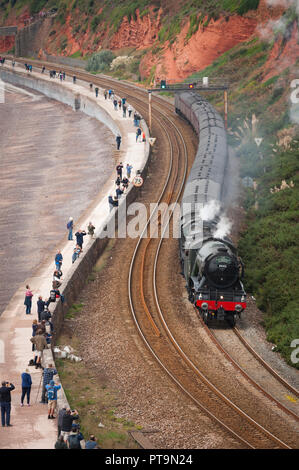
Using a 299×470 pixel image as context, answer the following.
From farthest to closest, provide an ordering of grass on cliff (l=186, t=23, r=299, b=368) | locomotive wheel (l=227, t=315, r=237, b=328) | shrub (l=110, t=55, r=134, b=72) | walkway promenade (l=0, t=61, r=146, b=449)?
1. shrub (l=110, t=55, r=134, b=72)
2. grass on cliff (l=186, t=23, r=299, b=368)
3. locomotive wheel (l=227, t=315, r=237, b=328)
4. walkway promenade (l=0, t=61, r=146, b=449)

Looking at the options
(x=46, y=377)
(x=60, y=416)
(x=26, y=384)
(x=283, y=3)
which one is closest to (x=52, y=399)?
(x=26, y=384)

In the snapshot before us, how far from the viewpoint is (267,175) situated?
147ft

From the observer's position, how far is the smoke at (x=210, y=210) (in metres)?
30.4

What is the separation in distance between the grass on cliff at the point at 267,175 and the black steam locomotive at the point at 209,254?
2.00 metres

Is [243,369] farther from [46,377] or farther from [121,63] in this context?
[121,63]

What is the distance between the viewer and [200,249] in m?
27.8

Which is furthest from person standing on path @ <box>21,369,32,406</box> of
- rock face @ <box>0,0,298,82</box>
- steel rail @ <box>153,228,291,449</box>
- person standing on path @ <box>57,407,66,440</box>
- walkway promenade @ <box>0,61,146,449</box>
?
rock face @ <box>0,0,298,82</box>

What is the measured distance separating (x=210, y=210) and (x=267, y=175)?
15001 mm

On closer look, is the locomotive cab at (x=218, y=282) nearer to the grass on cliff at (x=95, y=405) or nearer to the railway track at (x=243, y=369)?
the railway track at (x=243, y=369)

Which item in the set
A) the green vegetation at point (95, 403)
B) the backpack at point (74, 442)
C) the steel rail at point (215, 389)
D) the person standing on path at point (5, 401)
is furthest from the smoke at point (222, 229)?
the backpack at point (74, 442)

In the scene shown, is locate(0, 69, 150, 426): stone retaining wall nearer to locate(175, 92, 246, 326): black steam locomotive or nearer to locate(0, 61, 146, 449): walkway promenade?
locate(0, 61, 146, 449): walkway promenade

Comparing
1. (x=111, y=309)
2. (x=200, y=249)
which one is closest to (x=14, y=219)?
(x=111, y=309)

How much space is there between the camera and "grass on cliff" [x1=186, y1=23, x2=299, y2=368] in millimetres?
29547
